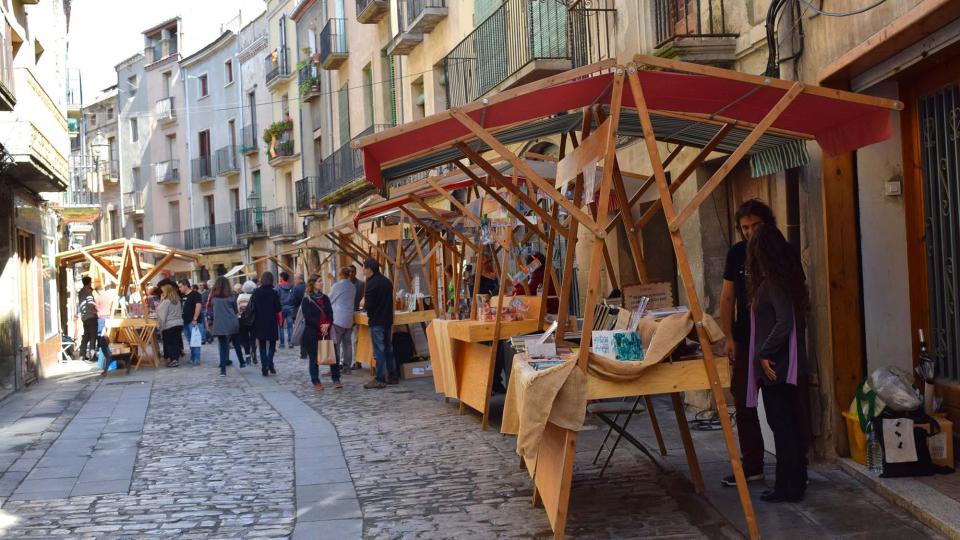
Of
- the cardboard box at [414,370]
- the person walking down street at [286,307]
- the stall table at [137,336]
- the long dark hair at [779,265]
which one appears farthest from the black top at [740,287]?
the person walking down street at [286,307]

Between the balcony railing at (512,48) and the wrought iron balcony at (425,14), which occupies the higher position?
the wrought iron balcony at (425,14)

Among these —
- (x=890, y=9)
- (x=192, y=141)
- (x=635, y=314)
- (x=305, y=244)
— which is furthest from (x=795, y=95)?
(x=192, y=141)

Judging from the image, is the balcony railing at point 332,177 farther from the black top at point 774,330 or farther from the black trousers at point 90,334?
the black top at point 774,330

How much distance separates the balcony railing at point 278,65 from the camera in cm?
3995

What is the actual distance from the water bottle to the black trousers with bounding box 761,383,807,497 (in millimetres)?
578

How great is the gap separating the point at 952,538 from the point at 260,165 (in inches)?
1662

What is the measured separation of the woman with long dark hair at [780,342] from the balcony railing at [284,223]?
117 ft

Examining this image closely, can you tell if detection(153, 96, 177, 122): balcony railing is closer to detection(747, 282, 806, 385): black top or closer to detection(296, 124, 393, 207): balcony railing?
detection(296, 124, 393, 207): balcony railing

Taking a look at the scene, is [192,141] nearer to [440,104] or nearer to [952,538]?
[440,104]

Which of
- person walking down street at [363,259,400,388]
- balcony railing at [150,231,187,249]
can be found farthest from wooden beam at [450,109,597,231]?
balcony railing at [150,231,187,249]

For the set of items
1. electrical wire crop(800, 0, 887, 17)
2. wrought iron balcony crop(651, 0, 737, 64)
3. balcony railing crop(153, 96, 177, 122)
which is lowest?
electrical wire crop(800, 0, 887, 17)

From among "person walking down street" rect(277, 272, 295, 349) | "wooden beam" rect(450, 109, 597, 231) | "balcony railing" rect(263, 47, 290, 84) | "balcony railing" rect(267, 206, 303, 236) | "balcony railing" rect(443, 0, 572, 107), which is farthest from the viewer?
"balcony railing" rect(267, 206, 303, 236)

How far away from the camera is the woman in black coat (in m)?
17.6

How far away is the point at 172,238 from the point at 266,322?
132 ft
